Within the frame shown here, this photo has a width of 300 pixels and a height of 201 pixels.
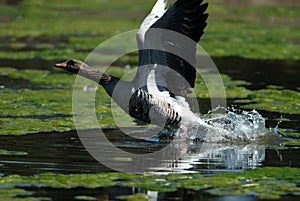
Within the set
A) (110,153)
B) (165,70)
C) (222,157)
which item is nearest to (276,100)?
(165,70)

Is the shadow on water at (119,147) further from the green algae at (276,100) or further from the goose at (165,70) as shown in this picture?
the green algae at (276,100)

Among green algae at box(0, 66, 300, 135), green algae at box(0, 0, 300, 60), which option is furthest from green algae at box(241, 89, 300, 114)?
green algae at box(0, 0, 300, 60)

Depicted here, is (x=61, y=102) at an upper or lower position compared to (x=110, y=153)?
upper

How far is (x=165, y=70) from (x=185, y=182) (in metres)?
3.16

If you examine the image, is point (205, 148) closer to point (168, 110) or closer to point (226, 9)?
point (168, 110)

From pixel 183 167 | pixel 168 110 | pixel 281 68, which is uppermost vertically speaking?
pixel 281 68

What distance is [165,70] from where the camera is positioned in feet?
38.5

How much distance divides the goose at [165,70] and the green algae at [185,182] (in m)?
2.45

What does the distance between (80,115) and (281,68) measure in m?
8.30

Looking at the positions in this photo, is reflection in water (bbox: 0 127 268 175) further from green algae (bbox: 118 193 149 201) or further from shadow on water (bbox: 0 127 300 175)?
green algae (bbox: 118 193 149 201)

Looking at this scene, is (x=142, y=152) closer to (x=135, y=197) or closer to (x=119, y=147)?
(x=119, y=147)

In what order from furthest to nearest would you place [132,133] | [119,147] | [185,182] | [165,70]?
1. [132,133]
2. [165,70]
3. [119,147]
4. [185,182]

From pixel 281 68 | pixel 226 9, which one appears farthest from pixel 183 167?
pixel 226 9

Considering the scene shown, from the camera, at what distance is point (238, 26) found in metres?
30.5
